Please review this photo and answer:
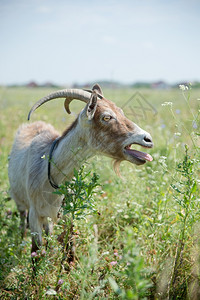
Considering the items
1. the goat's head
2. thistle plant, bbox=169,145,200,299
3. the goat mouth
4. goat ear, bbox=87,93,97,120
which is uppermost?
goat ear, bbox=87,93,97,120

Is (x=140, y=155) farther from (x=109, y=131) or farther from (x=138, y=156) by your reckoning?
(x=109, y=131)

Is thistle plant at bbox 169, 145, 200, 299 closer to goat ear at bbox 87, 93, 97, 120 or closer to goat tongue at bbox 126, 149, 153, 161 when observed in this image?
goat tongue at bbox 126, 149, 153, 161

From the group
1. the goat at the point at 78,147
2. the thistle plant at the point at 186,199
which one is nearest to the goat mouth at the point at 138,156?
the goat at the point at 78,147

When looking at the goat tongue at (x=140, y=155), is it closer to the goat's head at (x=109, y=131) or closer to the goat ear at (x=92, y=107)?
the goat's head at (x=109, y=131)

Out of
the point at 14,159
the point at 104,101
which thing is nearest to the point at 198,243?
the point at 104,101

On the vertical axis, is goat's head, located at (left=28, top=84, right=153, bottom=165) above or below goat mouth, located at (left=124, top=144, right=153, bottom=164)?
above

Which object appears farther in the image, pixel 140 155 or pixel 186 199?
pixel 140 155

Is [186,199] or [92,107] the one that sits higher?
[92,107]

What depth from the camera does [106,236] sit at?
351 cm

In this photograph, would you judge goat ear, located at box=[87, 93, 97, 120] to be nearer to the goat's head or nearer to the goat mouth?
the goat's head

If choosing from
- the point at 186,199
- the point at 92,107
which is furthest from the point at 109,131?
the point at 186,199

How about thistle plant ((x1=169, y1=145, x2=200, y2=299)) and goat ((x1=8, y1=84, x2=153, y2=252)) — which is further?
goat ((x1=8, y1=84, x2=153, y2=252))

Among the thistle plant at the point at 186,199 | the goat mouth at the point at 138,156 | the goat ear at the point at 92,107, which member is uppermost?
the goat ear at the point at 92,107


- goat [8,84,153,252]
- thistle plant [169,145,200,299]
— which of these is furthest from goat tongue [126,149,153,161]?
thistle plant [169,145,200,299]
